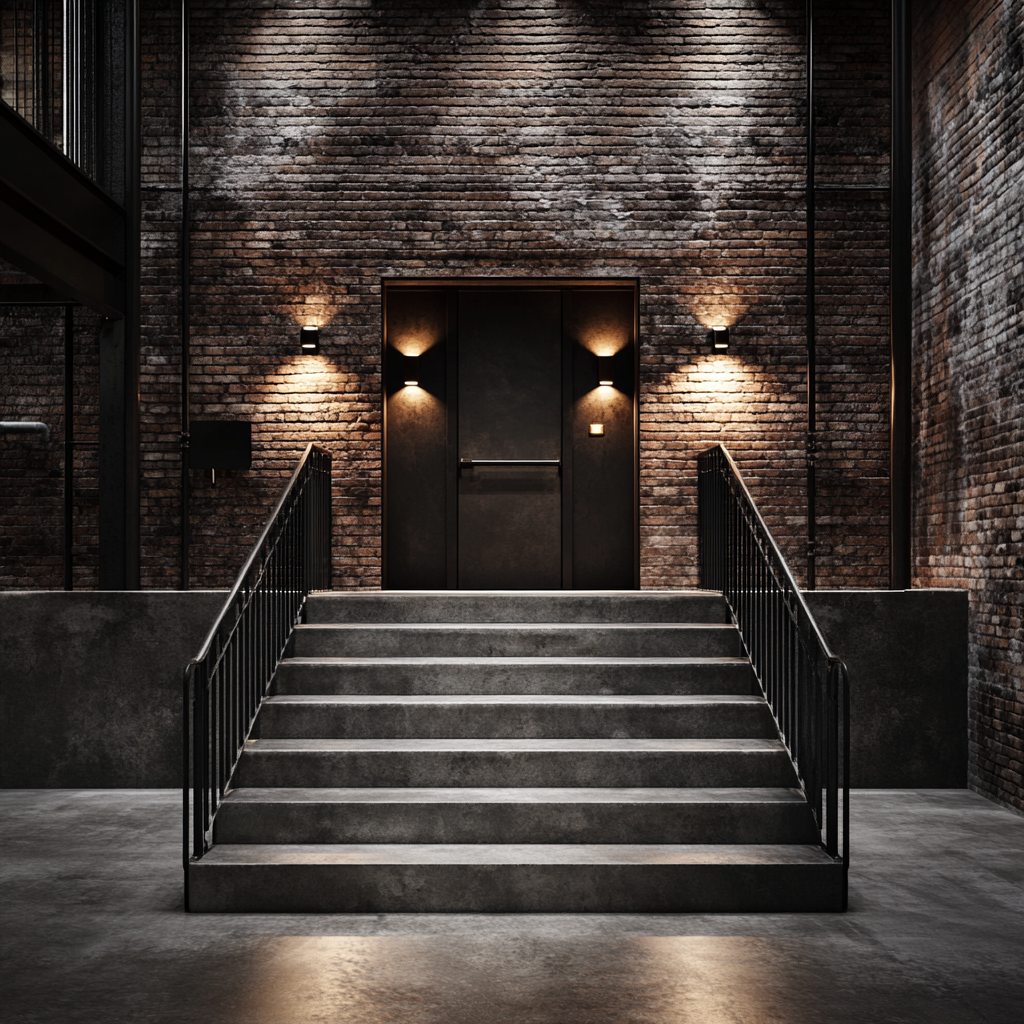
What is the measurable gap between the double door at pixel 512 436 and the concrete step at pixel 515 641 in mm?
2446

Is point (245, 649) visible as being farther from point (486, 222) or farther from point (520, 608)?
point (486, 222)

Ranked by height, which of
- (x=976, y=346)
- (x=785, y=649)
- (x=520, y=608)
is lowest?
(x=785, y=649)

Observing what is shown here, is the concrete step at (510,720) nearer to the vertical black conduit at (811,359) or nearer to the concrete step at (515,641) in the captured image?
the concrete step at (515,641)

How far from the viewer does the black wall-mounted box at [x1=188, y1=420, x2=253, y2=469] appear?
24.2 feet

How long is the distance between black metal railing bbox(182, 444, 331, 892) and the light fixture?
1.36 metres

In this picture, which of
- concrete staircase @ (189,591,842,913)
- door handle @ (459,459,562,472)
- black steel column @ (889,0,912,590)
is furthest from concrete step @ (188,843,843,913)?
door handle @ (459,459,562,472)

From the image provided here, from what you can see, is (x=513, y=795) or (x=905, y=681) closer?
(x=513, y=795)

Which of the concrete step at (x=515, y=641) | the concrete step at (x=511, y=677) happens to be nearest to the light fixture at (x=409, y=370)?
the concrete step at (x=515, y=641)

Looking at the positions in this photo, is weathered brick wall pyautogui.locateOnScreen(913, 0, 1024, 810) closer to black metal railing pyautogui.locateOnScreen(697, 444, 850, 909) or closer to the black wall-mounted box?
black metal railing pyautogui.locateOnScreen(697, 444, 850, 909)

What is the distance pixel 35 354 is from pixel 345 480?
258 cm

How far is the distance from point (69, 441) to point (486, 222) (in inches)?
140

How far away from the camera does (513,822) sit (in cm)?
430

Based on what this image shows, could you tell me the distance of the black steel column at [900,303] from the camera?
6.64m

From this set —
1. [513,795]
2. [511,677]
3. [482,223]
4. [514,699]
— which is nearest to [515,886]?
[513,795]
